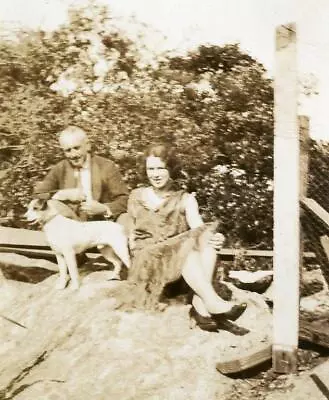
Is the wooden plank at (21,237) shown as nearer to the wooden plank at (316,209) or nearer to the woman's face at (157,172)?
the woman's face at (157,172)

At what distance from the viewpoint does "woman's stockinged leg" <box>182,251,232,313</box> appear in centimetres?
177

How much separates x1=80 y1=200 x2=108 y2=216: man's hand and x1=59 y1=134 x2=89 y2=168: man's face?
5.5 inches

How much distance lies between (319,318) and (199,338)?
386mm

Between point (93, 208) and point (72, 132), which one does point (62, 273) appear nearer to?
point (93, 208)

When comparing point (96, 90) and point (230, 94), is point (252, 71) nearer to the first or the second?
point (230, 94)

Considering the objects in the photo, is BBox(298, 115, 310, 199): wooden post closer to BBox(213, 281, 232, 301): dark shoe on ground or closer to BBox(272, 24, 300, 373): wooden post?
BBox(272, 24, 300, 373): wooden post

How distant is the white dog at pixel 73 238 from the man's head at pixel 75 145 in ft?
0.54

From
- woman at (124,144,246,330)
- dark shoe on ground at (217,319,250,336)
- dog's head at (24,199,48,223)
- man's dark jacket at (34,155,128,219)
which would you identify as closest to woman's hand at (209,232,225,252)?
Answer: woman at (124,144,246,330)

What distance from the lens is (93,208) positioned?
6.37 feet

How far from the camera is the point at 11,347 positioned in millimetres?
1884

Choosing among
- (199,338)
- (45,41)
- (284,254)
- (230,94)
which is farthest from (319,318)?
(45,41)

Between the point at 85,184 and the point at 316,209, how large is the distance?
0.78 metres

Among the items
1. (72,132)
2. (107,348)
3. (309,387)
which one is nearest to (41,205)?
(72,132)

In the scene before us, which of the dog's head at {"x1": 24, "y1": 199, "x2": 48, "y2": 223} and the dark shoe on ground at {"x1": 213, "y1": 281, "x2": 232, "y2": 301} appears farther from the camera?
the dog's head at {"x1": 24, "y1": 199, "x2": 48, "y2": 223}
